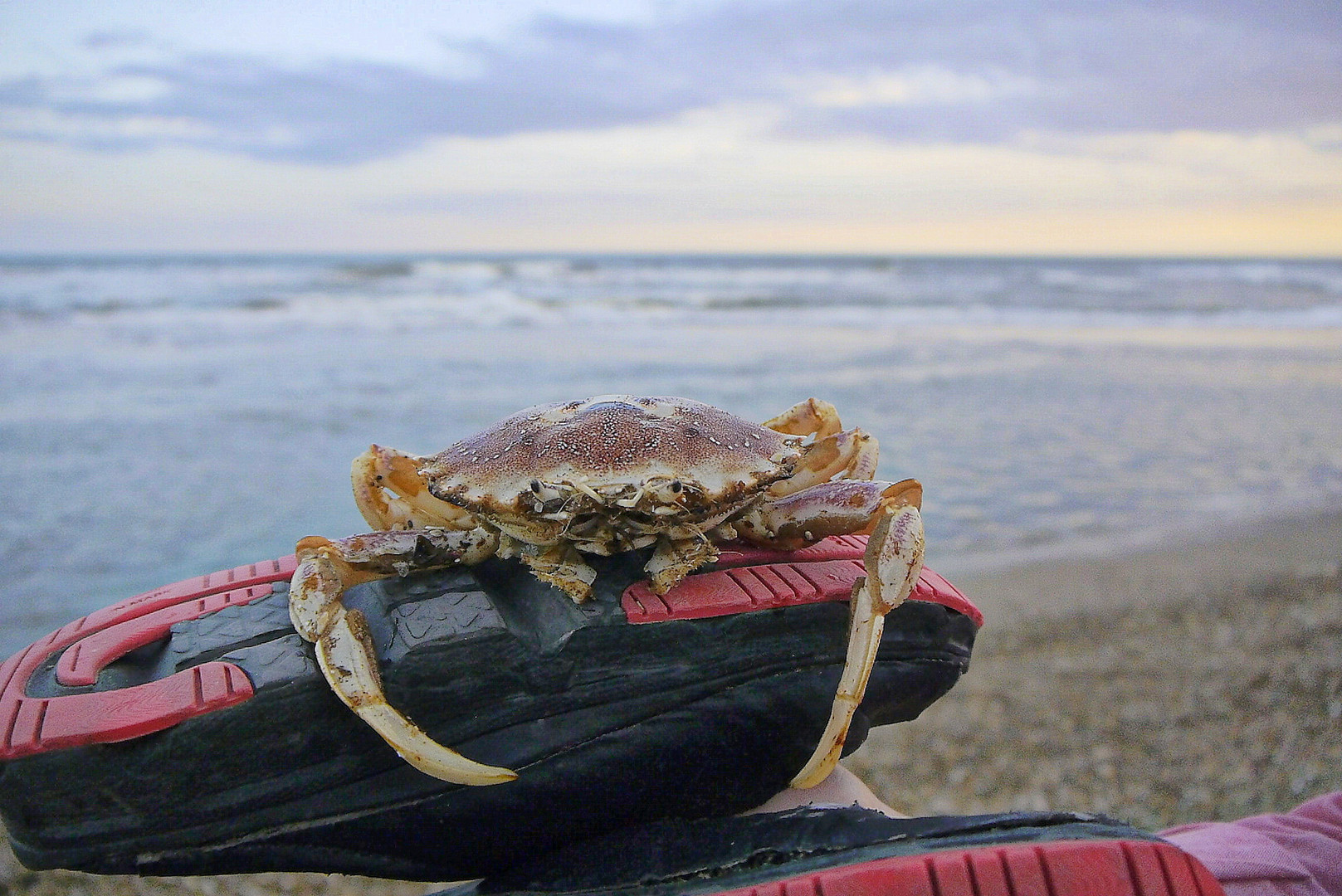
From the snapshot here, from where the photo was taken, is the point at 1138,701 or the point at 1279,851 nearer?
the point at 1279,851

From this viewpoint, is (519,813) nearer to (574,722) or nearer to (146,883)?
(574,722)

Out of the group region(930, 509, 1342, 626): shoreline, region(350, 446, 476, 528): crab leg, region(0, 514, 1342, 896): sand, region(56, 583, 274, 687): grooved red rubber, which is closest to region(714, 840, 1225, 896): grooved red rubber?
region(350, 446, 476, 528): crab leg

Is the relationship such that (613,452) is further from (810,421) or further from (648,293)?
(648,293)

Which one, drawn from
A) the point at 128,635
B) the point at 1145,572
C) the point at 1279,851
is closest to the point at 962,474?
the point at 1145,572

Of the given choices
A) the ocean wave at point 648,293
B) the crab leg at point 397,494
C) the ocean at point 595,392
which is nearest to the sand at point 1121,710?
the ocean at point 595,392

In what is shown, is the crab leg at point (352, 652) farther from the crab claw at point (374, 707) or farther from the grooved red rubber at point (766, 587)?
the grooved red rubber at point (766, 587)
